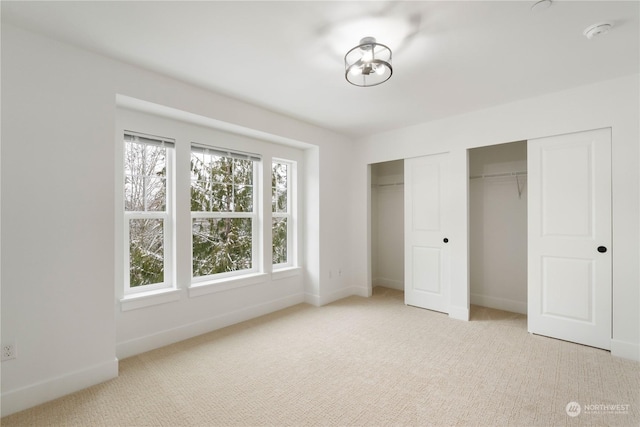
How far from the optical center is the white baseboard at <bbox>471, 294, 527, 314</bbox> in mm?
3982

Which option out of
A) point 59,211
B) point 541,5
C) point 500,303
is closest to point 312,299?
point 500,303

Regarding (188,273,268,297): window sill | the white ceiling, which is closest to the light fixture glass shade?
the white ceiling

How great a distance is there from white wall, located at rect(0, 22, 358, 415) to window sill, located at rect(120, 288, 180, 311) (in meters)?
0.09

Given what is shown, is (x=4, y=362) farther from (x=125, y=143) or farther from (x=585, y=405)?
(x=585, y=405)

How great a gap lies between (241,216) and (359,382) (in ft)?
7.67

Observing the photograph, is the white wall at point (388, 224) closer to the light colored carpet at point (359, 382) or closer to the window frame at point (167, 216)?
the light colored carpet at point (359, 382)

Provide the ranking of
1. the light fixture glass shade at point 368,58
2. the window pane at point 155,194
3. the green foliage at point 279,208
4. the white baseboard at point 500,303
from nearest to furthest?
1. the light fixture glass shade at point 368,58
2. the window pane at point 155,194
3. the white baseboard at point 500,303
4. the green foliage at point 279,208

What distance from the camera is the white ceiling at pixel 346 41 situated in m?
1.87

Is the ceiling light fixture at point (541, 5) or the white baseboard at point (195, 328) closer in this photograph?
the ceiling light fixture at point (541, 5)

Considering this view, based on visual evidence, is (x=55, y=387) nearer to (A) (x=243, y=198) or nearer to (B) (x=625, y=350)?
(A) (x=243, y=198)

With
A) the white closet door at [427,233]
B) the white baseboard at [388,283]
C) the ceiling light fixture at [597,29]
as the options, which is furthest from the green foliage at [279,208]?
the ceiling light fixture at [597,29]

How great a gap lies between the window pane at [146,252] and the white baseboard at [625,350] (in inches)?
171

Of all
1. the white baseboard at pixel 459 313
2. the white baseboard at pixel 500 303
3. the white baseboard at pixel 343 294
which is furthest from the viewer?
the white baseboard at pixel 343 294

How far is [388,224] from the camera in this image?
5500 millimetres
